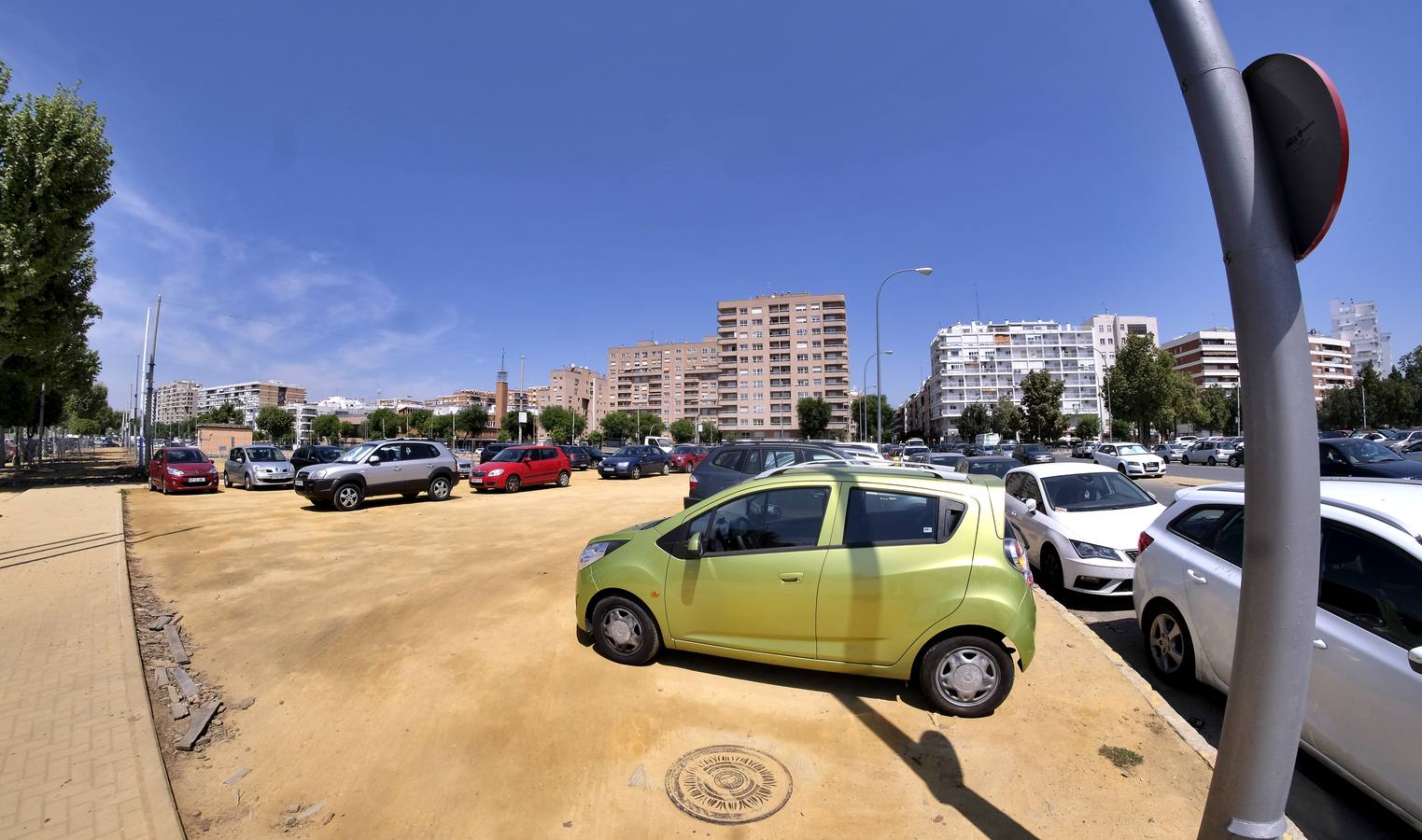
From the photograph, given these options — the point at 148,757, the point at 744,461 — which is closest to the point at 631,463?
the point at 744,461

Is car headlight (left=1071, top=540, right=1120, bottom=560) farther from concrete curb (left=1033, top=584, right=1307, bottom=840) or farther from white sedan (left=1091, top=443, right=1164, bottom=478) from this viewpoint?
white sedan (left=1091, top=443, right=1164, bottom=478)

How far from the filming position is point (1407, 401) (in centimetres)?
5669

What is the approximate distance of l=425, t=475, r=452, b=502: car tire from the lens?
16.6 meters

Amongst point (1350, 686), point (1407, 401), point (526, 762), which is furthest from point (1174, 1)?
point (1407, 401)

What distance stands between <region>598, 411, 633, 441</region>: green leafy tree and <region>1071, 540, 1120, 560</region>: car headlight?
4046 inches

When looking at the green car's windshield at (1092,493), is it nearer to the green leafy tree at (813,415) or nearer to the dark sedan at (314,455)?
the dark sedan at (314,455)

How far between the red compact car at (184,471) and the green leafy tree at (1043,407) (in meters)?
55.6

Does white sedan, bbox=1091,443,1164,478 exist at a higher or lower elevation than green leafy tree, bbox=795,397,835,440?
lower

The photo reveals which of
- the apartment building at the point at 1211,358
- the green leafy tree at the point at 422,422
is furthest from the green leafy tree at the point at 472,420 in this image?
the apartment building at the point at 1211,358

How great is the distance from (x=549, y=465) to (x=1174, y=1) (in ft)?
72.7

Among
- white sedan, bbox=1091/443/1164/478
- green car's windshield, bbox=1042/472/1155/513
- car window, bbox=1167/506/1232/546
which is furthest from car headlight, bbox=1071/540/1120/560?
white sedan, bbox=1091/443/1164/478

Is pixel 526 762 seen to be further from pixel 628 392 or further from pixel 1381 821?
pixel 628 392

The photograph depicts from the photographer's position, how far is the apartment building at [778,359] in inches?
3888

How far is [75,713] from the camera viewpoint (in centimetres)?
379
